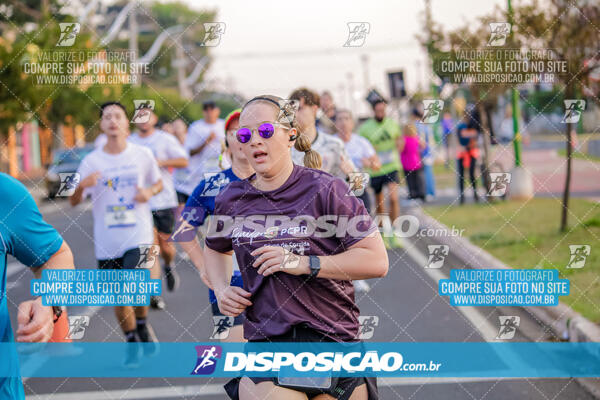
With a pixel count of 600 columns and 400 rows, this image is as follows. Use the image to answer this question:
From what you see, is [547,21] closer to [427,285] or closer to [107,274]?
[427,285]

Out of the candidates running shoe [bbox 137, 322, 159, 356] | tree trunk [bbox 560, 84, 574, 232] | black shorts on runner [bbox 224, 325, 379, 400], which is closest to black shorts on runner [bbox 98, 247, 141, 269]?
running shoe [bbox 137, 322, 159, 356]

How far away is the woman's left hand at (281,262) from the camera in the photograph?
122 inches

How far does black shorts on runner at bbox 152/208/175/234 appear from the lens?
975cm

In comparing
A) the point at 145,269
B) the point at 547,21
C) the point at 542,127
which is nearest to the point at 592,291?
the point at 145,269

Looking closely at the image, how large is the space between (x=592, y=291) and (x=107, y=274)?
4301 mm

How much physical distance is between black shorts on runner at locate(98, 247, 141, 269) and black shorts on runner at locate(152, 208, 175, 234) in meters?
2.92

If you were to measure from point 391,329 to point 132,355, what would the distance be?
7.65 feet

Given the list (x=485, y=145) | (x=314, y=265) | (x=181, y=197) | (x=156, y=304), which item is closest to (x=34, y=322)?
(x=314, y=265)

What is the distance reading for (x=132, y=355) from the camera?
6.64 m

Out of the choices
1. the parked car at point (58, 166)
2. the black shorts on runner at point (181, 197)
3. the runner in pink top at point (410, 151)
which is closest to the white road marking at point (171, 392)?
the black shorts on runner at point (181, 197)

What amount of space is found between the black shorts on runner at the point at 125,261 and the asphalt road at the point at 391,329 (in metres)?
0.95

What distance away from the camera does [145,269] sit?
6691 millimetres

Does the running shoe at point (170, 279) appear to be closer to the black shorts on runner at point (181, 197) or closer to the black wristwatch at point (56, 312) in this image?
the black shorts on runner at point (181, 197)

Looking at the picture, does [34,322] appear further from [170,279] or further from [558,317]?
[170,279]
